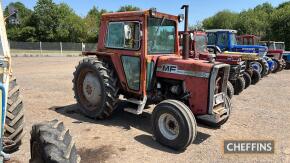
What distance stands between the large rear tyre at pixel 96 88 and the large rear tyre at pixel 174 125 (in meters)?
1.32

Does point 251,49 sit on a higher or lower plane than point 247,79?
higher

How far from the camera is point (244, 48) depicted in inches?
666

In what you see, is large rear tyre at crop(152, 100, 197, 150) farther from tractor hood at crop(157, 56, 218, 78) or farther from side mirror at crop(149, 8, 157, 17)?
side mirror at crop(149, 8, 157, 17)

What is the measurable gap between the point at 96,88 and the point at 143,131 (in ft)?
4.89

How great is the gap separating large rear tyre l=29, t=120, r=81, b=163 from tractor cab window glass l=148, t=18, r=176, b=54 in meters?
3.50

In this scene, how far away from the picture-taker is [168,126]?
589 centimetres

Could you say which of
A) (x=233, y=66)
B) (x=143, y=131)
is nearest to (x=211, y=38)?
(x=233, y=66)

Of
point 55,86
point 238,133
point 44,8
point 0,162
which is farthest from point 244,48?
point 44,8

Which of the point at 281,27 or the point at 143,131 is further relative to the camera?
the point at 281,27

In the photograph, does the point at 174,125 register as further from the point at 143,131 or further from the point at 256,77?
the point at 256,77

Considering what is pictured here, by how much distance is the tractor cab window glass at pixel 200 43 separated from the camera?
45.8 feet

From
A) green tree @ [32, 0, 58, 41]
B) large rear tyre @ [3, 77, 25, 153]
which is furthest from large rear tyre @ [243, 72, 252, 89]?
green tree @ [32, 0, 58, 41]

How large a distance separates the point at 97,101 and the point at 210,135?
8.31 ft

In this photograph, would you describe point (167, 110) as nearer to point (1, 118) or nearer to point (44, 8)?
point (1, 118)
